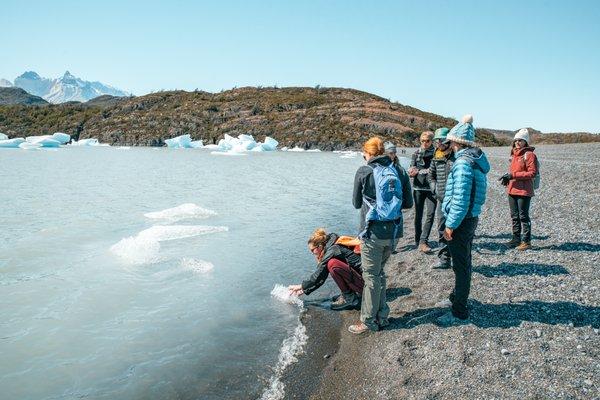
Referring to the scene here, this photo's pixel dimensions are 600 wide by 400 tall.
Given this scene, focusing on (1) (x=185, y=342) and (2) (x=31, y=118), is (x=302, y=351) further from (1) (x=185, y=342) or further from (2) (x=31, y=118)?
(2) (x=31, y=118)

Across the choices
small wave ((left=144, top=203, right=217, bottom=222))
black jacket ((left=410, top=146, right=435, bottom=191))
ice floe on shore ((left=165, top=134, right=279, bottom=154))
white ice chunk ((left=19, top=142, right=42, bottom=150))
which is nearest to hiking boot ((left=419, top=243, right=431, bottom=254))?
black jacket ((left=410, top=146, right=435, bottom=191))

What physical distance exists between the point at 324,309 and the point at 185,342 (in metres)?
2.35

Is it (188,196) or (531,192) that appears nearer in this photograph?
(531,192)

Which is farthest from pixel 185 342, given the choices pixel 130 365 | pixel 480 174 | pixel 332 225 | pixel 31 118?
pixel 31 118

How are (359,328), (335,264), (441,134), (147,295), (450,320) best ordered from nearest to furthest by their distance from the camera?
(450,320) → (359,328) → (335,264) → (441,134) → (147,295)

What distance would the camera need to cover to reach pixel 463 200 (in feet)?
16.7

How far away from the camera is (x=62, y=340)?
6133mm

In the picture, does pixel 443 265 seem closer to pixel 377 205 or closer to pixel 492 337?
pixel 492 337

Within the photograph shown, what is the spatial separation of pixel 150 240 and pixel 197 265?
93.0 inches

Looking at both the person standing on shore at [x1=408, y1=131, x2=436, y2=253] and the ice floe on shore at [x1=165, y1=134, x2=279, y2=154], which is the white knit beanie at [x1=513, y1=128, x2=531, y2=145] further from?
the ice floe on shore at [x1=165, y1=134, x2=279, y2=154]

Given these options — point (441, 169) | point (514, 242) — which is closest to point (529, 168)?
point (514, 242)

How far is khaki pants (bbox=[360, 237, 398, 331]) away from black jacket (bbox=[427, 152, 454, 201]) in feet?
8.16

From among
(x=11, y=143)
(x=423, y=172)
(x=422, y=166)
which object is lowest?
(x=423, y=172)

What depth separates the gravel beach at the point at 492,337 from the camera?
4355 mm
